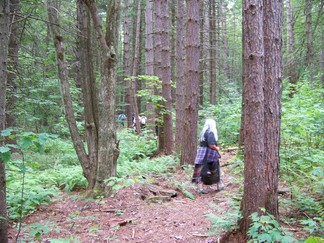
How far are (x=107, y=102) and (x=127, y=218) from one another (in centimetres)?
231

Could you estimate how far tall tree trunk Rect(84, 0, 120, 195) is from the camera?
5.72 meters

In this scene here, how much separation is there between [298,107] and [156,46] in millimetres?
6088

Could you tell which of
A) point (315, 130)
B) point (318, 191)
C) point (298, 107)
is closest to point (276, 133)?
point (318, 191)

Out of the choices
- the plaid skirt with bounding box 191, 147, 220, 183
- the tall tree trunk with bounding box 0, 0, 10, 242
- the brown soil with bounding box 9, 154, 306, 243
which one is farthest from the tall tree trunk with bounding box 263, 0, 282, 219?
the tall tree trunk with bounding box 0, 0, 10, 242

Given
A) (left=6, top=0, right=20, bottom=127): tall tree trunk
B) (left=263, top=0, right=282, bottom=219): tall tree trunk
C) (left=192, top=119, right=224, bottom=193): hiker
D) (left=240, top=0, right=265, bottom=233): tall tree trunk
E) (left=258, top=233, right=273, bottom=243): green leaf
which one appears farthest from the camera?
(left=192, top=119, right=224, bottom=193): hiker

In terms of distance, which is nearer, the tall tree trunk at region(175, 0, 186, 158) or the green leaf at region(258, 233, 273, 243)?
the green leaf at region(258, 233, 273, 243)

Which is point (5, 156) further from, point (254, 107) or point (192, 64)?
point (192, 64)

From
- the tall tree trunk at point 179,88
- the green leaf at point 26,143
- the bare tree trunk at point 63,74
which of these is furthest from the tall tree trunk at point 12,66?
the tall tree trunk at point 179,88

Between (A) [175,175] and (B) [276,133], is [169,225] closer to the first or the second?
(B) [276,133]

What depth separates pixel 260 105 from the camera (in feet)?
12.3

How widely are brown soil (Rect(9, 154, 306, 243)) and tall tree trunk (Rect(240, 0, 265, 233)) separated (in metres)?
0.96

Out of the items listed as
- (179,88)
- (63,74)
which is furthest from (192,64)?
(63,74)

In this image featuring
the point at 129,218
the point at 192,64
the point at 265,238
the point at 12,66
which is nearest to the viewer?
the point at 265,238

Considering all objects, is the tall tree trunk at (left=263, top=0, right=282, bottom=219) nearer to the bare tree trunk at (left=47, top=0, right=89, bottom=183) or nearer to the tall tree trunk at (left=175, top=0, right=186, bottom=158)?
the bare tree trunk at (left=47, top=0, right=89, bottom=183)
